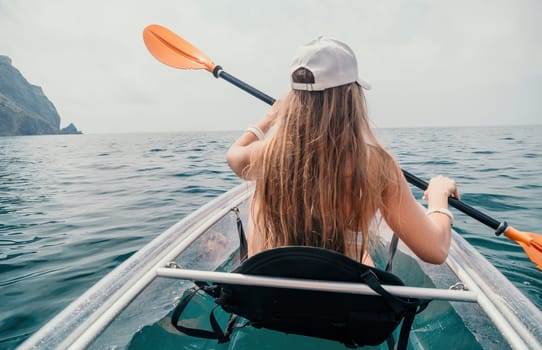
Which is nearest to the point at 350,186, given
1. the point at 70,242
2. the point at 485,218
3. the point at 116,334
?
the point at 116,334

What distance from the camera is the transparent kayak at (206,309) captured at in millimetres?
1136

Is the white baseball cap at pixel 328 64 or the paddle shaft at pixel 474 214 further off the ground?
the white baseball cap at pixel 328 64

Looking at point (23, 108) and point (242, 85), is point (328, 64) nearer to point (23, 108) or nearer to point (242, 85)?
point (242, 85)

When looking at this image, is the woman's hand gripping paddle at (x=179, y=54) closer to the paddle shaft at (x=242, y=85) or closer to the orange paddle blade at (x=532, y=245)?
the paddle shaft at (x=242, y=85)

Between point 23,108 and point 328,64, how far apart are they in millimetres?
131711

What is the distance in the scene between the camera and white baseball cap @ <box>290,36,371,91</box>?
1.24 metres

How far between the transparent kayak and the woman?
268 mm

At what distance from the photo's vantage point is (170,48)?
3646 millimetres

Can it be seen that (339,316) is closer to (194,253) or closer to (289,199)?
(289,199)

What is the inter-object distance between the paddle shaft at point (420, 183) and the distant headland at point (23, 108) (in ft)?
336

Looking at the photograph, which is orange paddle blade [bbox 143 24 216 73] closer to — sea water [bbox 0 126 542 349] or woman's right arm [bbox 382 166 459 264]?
sea water [bbox 0 126 542 349]

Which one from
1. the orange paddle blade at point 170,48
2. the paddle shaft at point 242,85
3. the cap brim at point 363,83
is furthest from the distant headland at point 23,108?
the cap brim at point 363,83

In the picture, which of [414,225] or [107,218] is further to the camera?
[107,218]

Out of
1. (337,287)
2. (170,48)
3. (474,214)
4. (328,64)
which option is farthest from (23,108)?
(337,287)
